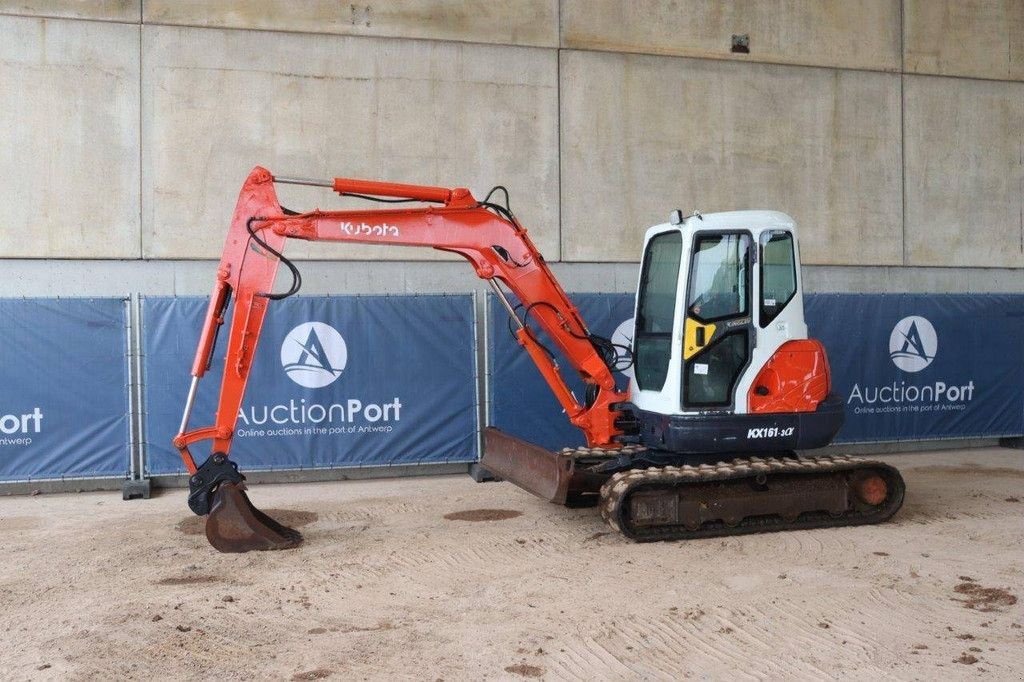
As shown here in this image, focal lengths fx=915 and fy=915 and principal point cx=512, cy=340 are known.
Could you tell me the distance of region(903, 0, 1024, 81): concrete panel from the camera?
12.5 m

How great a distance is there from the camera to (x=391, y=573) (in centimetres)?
648

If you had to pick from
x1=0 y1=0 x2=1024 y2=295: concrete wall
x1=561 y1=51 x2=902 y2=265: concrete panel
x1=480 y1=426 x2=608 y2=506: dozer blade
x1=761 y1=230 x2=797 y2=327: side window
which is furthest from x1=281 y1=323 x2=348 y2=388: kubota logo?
x1=761 y1=230 x2=797 y2=327: side window

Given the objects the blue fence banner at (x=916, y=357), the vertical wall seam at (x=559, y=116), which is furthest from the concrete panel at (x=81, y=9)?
the blue fence banner at (x=916, y=357)

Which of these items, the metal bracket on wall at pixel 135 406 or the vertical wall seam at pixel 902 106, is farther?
the vertical wall seam at pixel 902 106

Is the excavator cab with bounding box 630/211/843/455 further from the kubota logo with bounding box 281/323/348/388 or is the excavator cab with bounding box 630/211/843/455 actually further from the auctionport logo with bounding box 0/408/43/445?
the auctionport logo with bounding box 0/408/43/445

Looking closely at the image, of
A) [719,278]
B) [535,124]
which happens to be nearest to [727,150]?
[535,124]

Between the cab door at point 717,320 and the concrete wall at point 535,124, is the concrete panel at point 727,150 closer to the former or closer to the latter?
the concrete wall at point 535,124

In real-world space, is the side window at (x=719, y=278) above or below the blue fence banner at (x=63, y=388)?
above

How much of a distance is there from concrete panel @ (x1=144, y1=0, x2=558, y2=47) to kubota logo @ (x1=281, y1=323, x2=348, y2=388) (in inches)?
140

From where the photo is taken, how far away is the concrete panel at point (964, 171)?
12453mm

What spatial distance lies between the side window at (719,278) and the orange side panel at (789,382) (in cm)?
53

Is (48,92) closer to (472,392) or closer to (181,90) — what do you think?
(181,90)

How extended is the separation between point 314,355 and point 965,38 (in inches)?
386

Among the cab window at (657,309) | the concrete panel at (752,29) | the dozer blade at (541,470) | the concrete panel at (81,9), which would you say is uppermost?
the concrete panel at (752,29)
